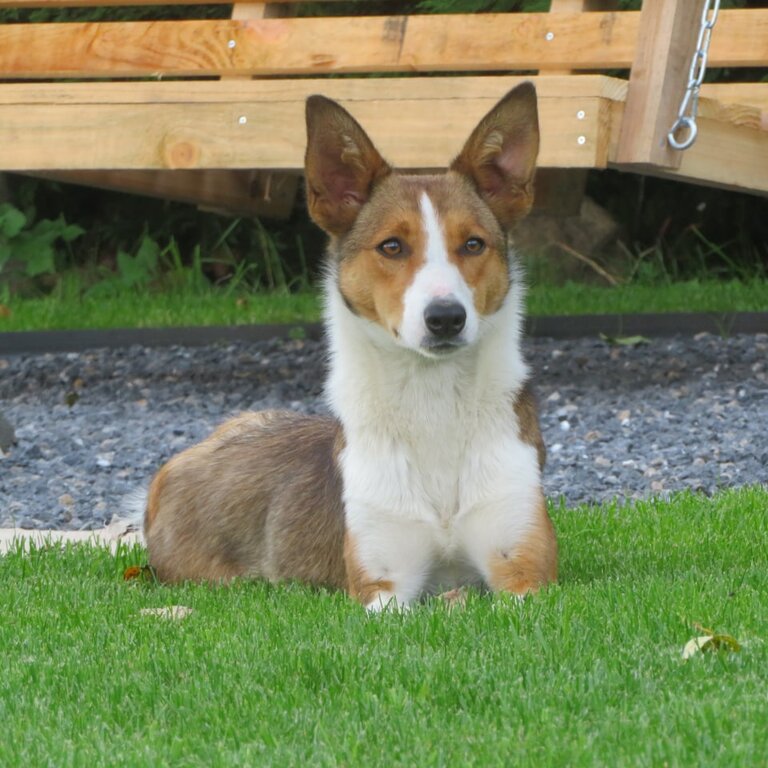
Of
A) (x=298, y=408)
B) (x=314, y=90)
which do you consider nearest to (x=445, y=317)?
(x=314, y=90)

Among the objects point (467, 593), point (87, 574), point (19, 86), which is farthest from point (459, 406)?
point (19, 86)

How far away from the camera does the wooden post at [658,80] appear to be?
20.7 feet

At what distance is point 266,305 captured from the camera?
10.7 meters

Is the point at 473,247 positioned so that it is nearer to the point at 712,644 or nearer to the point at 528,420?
the point at 528,420

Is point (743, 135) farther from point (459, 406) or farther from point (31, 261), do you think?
point (31, 261)

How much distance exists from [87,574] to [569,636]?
6.27ft

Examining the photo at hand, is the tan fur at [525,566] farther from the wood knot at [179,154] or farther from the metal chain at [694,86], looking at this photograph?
the wood knot at [179,154]

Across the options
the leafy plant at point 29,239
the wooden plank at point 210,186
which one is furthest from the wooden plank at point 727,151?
the leafy plant at point 29,239

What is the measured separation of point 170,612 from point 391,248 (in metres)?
1.17

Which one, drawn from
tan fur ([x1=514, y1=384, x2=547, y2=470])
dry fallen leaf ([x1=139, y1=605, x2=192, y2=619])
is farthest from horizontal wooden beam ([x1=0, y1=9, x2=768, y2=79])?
dry fallen leaf ([x1=139, y1=605, x2=192, y2=619])

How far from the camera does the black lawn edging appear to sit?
9.22 meters

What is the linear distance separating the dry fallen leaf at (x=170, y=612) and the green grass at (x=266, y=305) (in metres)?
5.80

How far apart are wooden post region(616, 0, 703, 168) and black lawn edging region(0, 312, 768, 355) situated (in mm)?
2894

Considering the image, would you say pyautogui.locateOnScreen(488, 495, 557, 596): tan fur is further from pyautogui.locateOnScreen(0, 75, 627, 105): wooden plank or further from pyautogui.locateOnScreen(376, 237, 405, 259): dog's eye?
pyautogui.locateOnScreen(0, 75, 627, 105): wooden plank
